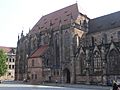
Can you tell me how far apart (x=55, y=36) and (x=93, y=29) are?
8721mm

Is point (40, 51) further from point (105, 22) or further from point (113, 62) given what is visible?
point (113, 62)

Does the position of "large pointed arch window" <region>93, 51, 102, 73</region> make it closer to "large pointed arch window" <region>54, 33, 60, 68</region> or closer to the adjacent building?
"large pointed arch window" <region>54, 33, 60, 68</region>

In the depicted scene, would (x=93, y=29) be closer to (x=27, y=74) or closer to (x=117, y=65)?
(x=117, y=65)

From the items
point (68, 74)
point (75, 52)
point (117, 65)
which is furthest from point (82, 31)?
point (117, 65)

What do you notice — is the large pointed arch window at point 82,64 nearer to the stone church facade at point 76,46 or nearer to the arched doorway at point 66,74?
the stone church facade at point 76,46

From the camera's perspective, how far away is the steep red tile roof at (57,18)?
51781 mm

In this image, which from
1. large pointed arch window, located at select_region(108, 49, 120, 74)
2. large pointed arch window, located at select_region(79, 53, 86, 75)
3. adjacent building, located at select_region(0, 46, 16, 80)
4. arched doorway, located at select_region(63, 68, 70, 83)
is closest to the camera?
large pointed arch window, located at select_region(108, 49, 120, 74)

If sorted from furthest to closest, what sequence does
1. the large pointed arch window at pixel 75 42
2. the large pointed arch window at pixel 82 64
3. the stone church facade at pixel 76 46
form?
the large pointed arch window at pixel 75 42
the large pointed arch window at pixel 82 64
the stone church facade at pixel 76 46

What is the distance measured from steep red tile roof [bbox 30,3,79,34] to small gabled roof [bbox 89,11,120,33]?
440 centimetres

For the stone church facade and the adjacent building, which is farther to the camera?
the adjacent building

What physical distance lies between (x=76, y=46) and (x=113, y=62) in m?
9.78

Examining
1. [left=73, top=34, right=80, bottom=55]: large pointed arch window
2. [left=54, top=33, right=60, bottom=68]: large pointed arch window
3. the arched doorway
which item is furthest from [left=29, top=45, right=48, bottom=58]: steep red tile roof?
[left=73, top=34, right=80, bottom=55]: large pointed arch window

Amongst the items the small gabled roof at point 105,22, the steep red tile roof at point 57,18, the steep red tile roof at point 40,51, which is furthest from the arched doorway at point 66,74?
the steep red tile roof at point 57,18

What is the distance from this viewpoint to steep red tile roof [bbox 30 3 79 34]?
170ft
